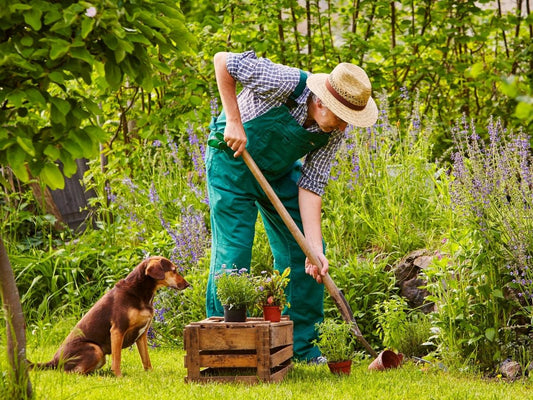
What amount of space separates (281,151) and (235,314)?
991 mm

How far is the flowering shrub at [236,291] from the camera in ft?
12.5

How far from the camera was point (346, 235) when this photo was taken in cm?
569

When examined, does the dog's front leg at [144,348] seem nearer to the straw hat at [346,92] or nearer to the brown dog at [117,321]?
the brown dog at [117,321]

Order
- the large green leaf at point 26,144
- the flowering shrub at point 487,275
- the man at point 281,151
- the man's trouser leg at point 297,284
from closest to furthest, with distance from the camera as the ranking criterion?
1. the large green leaf at point 26,144
2. the man at point 281,151
3. the flowering shrub at point 487,275
4. the man's trouser leg at point 297,284

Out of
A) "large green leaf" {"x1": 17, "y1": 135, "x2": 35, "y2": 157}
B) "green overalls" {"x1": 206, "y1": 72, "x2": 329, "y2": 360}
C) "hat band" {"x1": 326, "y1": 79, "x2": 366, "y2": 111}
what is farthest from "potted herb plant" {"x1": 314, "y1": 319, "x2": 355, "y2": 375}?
"large green leaf" {"x1": 17, "y1": 135, "x2": 35, "y2": 157}

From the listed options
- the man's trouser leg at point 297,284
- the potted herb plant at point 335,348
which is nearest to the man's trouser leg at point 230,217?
the man's trouser leg at point 297,284

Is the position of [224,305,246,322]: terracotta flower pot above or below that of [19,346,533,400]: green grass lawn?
above

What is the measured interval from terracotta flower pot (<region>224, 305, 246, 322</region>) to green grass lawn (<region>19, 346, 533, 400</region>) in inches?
13.2

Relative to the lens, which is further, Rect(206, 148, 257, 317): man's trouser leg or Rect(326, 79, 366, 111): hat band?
Rect(206, 148, 257, 317): man's trouser leg

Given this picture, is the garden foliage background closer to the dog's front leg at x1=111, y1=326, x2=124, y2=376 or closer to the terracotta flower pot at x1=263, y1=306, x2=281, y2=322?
the dog's front leg at x1=111, y1=326, x2=124, y2=376

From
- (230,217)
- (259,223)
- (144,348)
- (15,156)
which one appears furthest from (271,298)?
(259,223)

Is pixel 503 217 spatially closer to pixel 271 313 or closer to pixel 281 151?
pixel 281 151

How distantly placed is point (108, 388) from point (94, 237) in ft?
11.4

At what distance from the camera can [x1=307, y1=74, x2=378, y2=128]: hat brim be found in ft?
12.8
